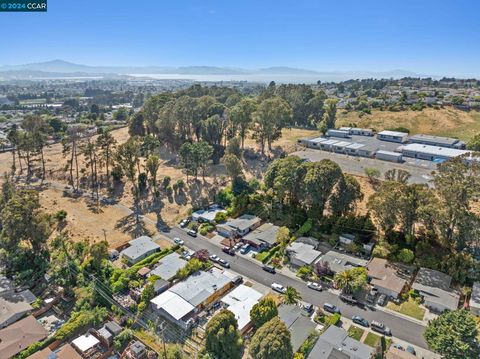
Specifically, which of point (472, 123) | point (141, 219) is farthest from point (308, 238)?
point (472, 123)

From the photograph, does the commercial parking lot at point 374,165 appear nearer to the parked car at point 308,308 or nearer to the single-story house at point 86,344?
the parked car at point 308,308

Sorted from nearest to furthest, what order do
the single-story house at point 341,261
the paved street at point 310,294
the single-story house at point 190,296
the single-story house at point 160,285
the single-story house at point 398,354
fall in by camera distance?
1. the single-story house at point 398,354
2. the paved street at point 310,294
3. the single-story house at point 190,296
4. the single-story house at point 160,285
5. the single-story house at point 341,261

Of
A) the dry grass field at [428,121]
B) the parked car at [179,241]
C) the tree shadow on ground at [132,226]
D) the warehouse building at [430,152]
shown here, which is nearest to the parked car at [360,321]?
the parked car at [179,241]

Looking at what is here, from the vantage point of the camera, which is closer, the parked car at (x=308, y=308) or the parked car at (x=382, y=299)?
the parked car at (x=308, y=308)

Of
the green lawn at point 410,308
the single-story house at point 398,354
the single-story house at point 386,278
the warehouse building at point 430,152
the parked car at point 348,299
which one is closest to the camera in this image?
the single-story house at point 398,354

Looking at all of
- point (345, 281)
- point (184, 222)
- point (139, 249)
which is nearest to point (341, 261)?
point (345, 281)

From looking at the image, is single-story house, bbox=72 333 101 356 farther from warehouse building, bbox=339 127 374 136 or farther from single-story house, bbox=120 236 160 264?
warehouse building, bbox=339 127 374 136
